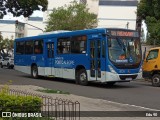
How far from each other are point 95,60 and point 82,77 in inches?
66.4

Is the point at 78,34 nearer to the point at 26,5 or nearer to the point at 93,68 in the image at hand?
the point at 93,68

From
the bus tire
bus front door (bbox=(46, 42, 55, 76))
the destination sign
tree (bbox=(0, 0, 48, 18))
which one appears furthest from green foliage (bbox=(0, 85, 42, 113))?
tree (bbox=(0, 0, 48, 18))

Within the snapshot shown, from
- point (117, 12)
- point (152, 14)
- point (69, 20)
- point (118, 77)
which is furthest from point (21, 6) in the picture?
point (117, 12)

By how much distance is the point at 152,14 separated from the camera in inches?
1255

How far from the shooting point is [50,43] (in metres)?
24.3

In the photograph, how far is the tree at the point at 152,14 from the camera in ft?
99.2

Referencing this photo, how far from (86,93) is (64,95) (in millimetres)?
1825

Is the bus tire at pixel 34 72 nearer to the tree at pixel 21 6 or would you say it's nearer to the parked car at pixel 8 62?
the tree at pixel 21 6

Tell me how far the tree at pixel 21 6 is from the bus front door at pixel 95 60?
37.9 ft

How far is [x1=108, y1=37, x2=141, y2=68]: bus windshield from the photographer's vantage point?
19281mm

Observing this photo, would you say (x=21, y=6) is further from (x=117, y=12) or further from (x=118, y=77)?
(x=117, y=12)

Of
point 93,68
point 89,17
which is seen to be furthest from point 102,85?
point 89,17

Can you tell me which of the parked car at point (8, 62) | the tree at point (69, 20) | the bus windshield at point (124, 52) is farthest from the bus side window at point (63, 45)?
the tree at point (69, 20)

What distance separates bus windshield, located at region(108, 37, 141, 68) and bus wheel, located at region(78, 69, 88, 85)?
2278 mm
